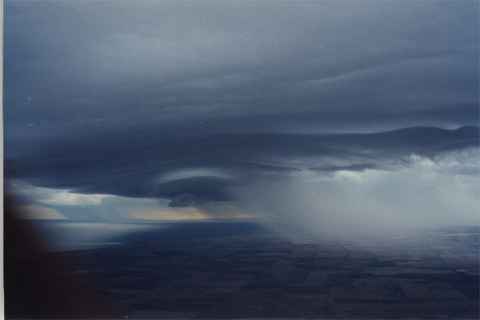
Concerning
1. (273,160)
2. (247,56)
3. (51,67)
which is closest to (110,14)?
(51,67)

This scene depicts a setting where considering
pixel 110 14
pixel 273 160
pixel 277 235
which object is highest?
pixel 110 14

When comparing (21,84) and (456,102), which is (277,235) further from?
(21,84)

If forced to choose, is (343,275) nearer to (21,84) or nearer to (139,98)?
(139,98)

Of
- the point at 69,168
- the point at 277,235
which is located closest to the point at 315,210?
the point at 277,235

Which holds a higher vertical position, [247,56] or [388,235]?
[247,56]

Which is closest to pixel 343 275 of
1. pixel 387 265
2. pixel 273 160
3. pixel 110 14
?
pixel 387 265

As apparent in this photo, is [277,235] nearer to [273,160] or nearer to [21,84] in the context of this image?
[273,160]

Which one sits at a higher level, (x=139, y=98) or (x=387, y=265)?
(x=139, y=98)

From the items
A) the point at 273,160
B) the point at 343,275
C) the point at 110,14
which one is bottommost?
the point at 343,275
